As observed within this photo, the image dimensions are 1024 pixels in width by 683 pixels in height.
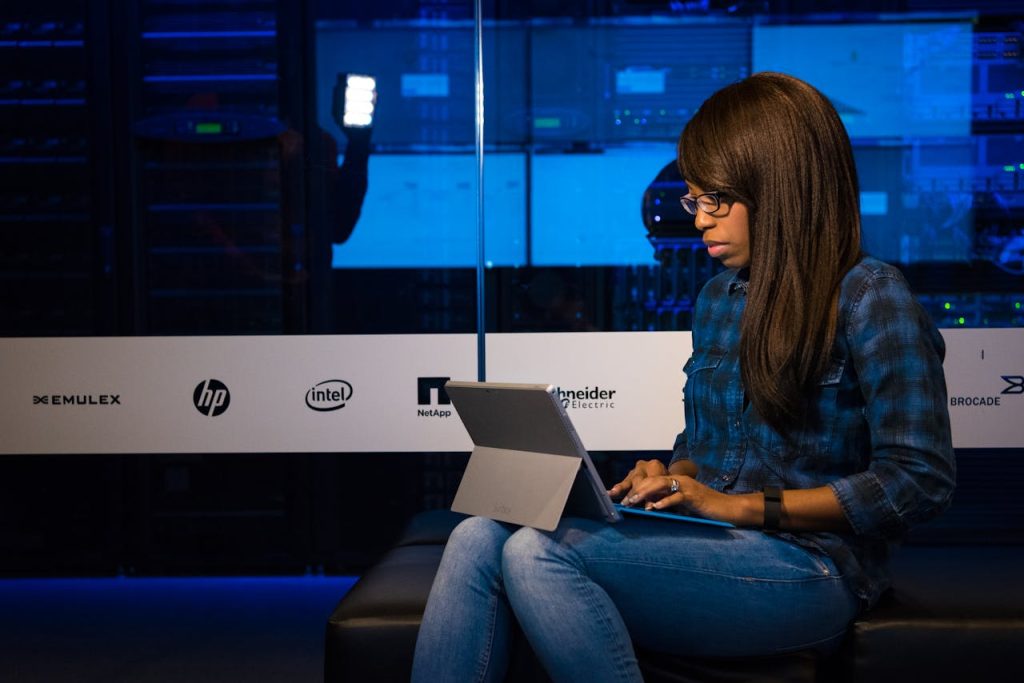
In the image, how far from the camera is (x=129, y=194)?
3701 millimetres

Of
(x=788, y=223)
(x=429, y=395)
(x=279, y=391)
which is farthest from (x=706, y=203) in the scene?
(x=279, y=391)

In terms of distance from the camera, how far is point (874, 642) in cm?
157

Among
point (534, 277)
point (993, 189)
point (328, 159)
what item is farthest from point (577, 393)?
point (993, 189)

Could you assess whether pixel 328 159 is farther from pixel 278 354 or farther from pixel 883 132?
pixel 883 132

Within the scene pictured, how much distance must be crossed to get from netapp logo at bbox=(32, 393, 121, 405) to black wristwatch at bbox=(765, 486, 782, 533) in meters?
2.63

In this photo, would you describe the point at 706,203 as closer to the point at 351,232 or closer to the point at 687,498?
the point at 687,498

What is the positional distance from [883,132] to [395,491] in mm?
2132

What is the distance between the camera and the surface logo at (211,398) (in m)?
3.51

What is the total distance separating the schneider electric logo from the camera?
339 centimetres

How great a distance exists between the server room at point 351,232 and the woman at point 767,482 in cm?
195

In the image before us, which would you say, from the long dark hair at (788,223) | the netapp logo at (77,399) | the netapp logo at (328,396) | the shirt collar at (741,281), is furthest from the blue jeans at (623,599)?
the netapp logo at (77,399)

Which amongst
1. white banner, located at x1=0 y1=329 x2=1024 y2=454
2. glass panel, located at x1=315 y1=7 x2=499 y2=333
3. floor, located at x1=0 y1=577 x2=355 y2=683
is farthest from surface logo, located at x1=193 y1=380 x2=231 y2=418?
floor, located at x1=0 y1=577 x2=355 y2=683

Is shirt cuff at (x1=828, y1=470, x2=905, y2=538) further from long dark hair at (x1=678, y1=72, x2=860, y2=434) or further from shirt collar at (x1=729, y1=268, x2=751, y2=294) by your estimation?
shirt collar at (x1=729, y1=268, x2=751, y2=294)

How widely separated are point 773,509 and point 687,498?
117 millimetres
